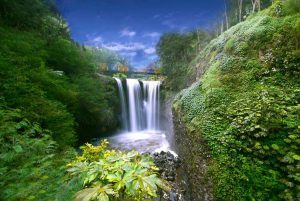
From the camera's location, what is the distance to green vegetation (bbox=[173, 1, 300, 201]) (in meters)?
4.19

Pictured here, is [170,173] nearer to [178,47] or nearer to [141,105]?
[141,105]

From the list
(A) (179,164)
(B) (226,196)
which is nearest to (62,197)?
(B) (226,196)

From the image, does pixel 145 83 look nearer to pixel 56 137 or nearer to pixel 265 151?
pixel 56 137

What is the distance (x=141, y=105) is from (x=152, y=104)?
115cm

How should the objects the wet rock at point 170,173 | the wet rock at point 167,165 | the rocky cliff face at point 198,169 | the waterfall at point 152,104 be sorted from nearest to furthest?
1. the rocky cliff face at point 198,169
2. the wet rock at point 170,173
3. the wet rock at point 167,165
4. the waterfall at point 152,104

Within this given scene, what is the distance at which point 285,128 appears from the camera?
4594mm

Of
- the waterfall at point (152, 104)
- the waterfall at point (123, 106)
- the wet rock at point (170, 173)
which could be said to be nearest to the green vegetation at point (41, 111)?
the waterfall at point (123, 106)

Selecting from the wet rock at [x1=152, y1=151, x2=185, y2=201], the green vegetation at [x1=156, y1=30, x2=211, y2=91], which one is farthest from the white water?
the wet rock at [x1=152, y1=151, x2=185, y2=201]

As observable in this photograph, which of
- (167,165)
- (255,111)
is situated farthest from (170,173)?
(255,111)

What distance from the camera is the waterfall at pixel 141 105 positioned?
19281mm

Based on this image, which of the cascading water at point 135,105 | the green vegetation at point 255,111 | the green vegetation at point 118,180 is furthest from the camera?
the cascading water at point 135,105

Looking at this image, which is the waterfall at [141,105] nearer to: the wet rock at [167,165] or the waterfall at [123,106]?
the waterfall at [123,106]

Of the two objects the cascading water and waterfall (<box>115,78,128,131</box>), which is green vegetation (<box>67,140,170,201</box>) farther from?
the cascading water

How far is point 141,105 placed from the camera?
20359 millimetres
